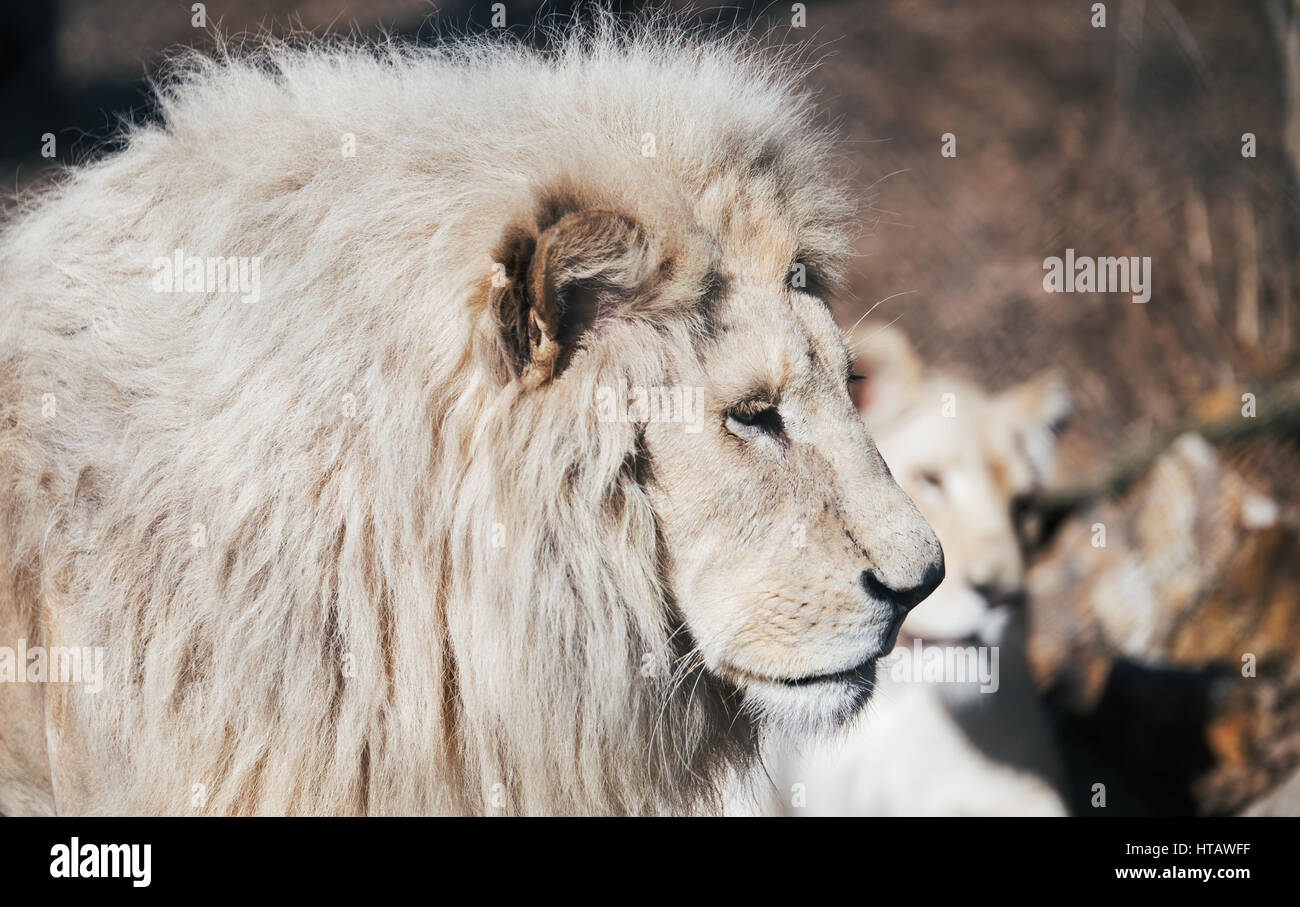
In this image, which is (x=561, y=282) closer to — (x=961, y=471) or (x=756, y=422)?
(x=756, y=422)

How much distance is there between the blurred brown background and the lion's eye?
85.6 inches

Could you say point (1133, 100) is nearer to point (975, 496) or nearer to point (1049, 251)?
point (1049, 251)

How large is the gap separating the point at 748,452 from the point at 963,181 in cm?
414

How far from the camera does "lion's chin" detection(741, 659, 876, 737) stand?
164 centimetres

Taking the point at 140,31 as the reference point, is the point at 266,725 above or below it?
below

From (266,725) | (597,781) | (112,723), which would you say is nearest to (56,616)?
(112,723)

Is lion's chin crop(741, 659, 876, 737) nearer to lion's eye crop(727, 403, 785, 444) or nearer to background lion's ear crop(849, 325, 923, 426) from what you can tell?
lion's eye crop(727, 403, 785, 444)

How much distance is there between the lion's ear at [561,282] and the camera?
4.77 feet

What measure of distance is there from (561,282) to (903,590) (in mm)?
643

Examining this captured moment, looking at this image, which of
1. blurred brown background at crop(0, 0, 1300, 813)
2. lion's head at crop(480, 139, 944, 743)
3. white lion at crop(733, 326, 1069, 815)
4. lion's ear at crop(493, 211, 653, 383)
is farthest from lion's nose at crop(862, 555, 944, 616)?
blurred brown background at crop(0, 0, 1300, 813)

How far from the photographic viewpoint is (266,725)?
1.61 m

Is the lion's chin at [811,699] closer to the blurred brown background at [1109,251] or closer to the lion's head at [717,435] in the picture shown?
the lion's head at [717,435]

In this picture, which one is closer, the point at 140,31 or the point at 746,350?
the point at 746,350

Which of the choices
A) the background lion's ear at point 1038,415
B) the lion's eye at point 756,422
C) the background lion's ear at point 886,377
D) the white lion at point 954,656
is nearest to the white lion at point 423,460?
the lion's eye at point 756,422
